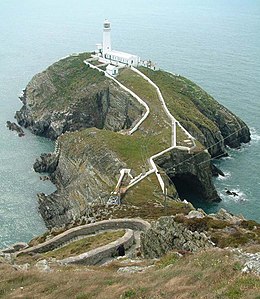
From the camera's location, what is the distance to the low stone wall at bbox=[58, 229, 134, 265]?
32469mm

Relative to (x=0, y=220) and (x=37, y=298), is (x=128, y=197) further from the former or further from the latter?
(x=37, y=298)

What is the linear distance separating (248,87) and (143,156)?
62435 mm

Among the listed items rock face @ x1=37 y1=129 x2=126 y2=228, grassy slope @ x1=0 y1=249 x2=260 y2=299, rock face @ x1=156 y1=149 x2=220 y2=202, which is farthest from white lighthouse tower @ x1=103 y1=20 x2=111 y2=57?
grassy slope @ x1=0 y1=249 x2=260 y2=299

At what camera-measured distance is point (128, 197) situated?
206ft

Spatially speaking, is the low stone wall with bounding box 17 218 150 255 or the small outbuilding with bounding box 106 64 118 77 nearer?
the low stone wall with bounding box 17 218 150 255

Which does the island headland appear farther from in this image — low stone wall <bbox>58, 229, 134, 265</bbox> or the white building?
the white building

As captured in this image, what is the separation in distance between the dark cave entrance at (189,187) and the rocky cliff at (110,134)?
0.64 ft

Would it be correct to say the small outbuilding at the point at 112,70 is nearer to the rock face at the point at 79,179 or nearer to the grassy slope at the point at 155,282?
the rock face at the point at 79,179

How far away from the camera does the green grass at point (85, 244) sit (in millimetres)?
36938

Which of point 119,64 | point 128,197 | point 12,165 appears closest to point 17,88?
point 119,64

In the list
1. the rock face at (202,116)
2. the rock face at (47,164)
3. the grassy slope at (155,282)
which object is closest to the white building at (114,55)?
the rock face at (202,116)

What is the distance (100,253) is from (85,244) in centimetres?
518

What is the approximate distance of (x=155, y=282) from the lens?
757 inches

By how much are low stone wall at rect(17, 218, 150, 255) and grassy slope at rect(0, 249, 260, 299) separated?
18.3 m
